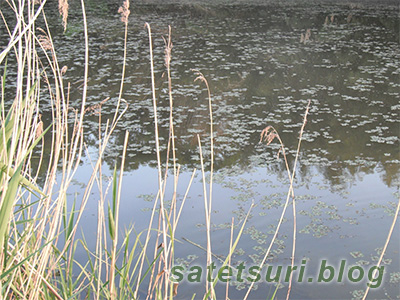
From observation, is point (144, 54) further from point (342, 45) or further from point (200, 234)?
point (200, 234)

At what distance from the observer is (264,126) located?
14.7ft

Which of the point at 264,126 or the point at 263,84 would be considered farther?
the point at 263,84

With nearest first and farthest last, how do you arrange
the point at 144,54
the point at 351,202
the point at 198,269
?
the point at 198,269, the point at 351,202, the point at 144,54

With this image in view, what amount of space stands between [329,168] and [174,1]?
9013mm

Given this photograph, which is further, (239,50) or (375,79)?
(239,50)

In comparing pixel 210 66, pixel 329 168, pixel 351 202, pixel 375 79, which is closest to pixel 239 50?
pixel 210 66

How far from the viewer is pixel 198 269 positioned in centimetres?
238

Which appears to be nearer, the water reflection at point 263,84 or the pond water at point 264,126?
the pond water at point 264,126

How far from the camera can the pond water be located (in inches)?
109

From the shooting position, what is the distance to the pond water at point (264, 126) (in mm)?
2777

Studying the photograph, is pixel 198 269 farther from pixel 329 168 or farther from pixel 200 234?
pixel 329 168

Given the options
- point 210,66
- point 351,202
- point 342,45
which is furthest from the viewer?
point 342,45

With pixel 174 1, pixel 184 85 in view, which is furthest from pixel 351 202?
pixel 174 1

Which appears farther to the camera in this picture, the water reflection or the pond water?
the water reflection
